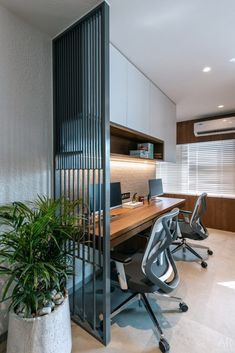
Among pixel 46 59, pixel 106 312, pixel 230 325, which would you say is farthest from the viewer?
pixel 46 59

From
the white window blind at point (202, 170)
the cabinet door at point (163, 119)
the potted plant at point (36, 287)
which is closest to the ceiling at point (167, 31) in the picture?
the cabinet door at point (163, 119)

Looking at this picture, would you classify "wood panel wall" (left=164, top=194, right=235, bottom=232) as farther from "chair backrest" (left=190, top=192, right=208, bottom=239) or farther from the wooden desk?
the wooden desk

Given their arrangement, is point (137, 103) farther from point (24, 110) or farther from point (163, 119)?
point (24, 110)

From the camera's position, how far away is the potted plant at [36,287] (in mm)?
1223

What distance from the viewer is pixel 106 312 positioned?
150 centimetres

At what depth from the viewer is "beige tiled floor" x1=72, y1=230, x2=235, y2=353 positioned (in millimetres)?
1486

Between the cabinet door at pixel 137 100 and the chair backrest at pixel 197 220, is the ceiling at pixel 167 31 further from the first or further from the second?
the chair backrest at pixel 197 220

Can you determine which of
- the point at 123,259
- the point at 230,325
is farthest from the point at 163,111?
the point at 230,325

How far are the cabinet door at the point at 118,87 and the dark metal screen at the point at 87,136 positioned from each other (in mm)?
467

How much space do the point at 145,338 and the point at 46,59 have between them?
8.30 ft

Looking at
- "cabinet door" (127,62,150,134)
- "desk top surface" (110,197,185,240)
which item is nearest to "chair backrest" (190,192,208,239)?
"desk top surface" (110,197,185,240)

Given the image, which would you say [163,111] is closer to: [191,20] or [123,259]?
[191,20]

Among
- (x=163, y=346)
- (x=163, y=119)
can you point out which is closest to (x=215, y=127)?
(x=163, y=119)

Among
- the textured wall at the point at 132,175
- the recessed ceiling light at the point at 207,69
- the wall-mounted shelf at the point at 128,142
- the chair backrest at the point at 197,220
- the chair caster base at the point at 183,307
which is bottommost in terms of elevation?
the chair caster base at the point at 183,307
